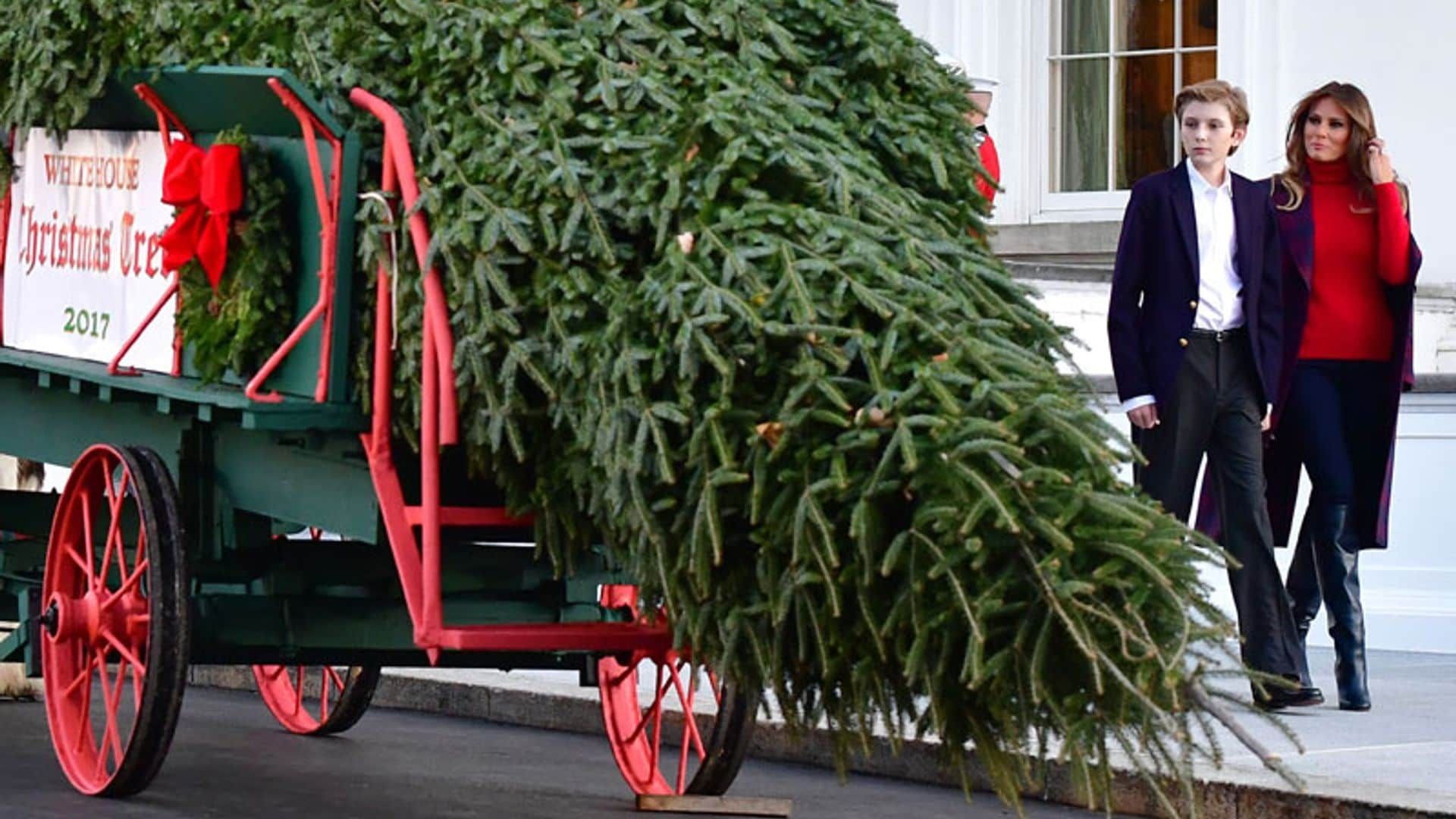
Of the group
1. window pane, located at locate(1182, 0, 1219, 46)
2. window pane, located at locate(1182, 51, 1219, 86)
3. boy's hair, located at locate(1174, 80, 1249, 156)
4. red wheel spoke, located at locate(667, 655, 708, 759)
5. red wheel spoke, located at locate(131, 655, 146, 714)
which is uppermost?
window pane, located at locate(1182, 0, 1219, 46)

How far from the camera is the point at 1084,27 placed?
14828 millimetres

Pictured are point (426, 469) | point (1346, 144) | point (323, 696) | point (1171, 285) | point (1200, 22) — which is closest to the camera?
point (426, 469)

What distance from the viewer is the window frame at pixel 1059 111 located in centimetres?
1457

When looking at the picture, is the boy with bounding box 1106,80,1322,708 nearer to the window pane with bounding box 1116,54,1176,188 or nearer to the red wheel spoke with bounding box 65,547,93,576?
the red wheel spoke with bounding box 65,547,93,576

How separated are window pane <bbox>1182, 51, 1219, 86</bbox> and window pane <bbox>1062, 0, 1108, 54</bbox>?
54 centimetres

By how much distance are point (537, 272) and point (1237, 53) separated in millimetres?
8014

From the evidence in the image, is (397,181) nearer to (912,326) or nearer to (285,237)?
(285,237)

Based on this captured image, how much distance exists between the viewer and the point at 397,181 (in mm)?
6742

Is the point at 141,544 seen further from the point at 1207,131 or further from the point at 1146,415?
the point at 1207,131

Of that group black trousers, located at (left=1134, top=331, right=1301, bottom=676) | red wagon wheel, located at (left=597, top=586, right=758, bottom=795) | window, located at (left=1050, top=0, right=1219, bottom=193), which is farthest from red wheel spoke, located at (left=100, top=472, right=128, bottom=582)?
window, located at (left=1050, top=0, right=1219, bottom=193)

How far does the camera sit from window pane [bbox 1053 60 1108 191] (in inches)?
582

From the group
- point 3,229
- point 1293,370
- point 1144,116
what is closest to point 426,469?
point 3,229

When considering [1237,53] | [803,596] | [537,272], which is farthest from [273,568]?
[1237,53]

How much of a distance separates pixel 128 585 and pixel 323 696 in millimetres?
2453
